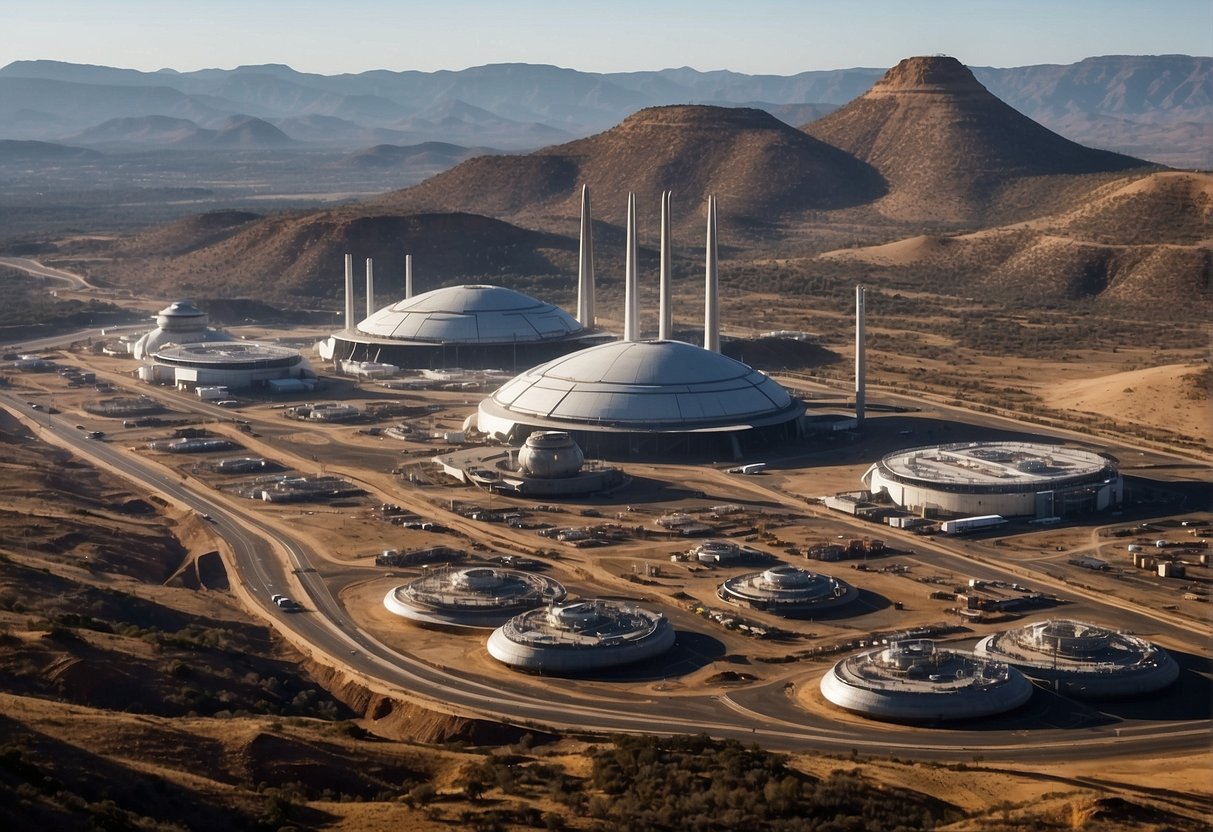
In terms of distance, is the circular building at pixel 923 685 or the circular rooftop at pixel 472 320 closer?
the circular building at pixel 923 685

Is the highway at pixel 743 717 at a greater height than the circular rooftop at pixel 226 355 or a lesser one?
lesser

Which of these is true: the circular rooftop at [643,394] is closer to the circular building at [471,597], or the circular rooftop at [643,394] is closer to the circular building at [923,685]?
the circular building at [471,597]

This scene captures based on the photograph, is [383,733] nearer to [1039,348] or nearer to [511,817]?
[511,817]

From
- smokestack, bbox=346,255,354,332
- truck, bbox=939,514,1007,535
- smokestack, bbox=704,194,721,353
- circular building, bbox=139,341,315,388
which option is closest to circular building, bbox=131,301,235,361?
circular building, bbox=139,341,315,388

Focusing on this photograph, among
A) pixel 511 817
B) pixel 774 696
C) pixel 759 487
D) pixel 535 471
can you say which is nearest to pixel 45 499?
pixel 535 471

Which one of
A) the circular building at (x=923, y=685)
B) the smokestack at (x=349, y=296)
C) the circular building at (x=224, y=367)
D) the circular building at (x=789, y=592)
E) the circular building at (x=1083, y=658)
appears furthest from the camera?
the smokestack at (x=349, y=296)

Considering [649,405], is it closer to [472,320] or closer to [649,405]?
[649,405]

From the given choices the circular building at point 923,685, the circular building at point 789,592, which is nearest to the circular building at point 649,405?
the circular building at point 789,592
